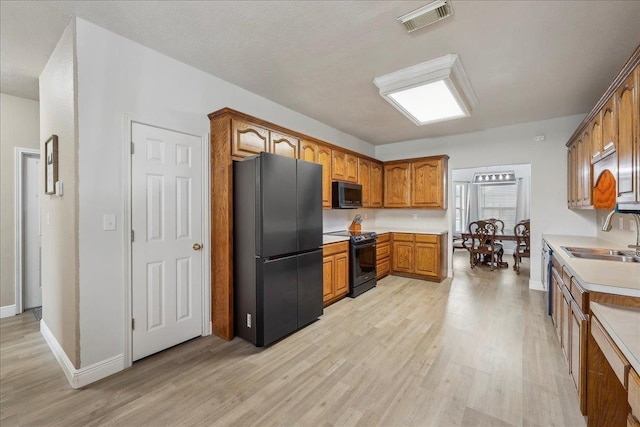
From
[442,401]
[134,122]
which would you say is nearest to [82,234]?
[134,122]

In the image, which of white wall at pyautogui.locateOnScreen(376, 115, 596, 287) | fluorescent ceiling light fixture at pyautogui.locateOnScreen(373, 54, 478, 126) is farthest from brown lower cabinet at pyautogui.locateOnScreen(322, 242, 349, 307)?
white wall at pyautogui.locateOnScreen(376, 115, 596, 287)

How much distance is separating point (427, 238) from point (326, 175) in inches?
85.4

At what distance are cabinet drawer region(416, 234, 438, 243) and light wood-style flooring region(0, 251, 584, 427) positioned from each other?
1.72 metres

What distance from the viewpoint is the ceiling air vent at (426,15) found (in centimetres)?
185

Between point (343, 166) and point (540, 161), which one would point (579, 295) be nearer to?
point (343, 166)

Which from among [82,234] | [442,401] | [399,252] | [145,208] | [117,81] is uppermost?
[117,81]

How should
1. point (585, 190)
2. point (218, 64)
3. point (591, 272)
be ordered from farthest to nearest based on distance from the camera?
point (585, 190) < point (218, 64) < point (591, 272)

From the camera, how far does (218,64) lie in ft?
8.82

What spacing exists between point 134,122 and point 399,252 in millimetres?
4421

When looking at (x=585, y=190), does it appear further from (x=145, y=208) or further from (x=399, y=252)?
(x=145, y=208)

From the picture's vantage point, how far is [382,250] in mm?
4926

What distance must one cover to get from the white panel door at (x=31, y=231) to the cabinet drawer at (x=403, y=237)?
538 centimetres

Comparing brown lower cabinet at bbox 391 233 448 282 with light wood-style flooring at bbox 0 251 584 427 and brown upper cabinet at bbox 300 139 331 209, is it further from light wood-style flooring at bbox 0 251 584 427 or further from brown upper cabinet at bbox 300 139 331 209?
brown upper cabinet at bbox 300 139 331 209

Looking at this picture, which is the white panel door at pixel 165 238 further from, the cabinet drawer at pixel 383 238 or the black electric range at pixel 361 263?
the cabinet drawer at pixel 383 238
